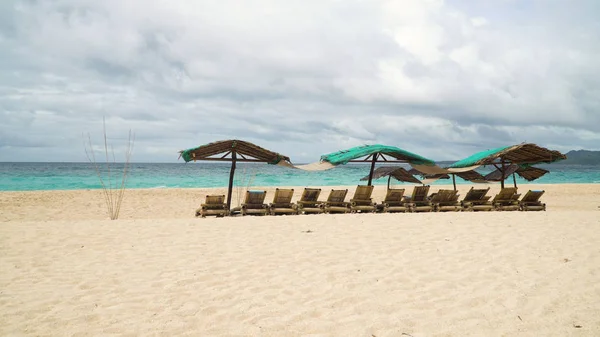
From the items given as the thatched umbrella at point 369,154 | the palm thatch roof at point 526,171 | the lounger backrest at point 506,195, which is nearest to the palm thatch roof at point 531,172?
the palm thatch roof at point 526,171

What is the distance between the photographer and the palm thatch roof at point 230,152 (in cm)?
973

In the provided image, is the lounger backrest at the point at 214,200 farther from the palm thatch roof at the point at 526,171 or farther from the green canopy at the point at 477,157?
the palm thatch roof at the point at 526,171

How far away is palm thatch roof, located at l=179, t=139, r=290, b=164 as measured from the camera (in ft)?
31.9

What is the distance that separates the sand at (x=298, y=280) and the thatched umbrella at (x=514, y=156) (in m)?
4.00

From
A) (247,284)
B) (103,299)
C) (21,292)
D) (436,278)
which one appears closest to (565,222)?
(436,278)

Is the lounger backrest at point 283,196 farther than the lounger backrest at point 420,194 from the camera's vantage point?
No

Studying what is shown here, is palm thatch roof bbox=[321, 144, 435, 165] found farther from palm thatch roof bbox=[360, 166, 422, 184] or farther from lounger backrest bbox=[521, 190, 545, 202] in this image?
lounger backrest bbox=[521, 190, 545, 202]

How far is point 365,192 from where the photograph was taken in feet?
34.8

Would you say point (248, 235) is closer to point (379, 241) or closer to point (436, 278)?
point (379, 241)

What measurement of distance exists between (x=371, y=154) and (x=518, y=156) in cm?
527

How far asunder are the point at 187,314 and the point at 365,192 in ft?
25.7

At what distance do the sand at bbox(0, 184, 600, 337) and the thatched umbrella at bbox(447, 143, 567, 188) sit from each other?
4.00 m

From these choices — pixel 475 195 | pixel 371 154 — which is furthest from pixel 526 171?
pixel 371 154

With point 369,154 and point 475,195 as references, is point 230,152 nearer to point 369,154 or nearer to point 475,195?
point 369,154
